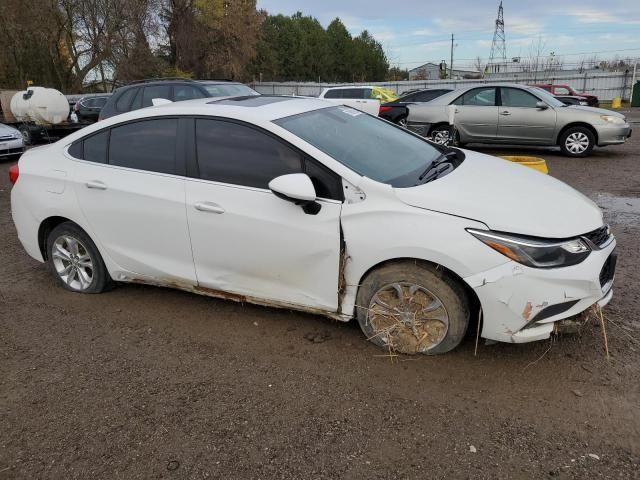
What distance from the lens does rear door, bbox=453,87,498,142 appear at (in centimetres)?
1102

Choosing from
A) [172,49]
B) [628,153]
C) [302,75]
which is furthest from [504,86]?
[302,75]

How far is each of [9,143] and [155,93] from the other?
514cm

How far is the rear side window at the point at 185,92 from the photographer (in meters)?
9.12

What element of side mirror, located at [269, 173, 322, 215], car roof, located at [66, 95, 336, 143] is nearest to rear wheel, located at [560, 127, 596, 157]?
car roof, located at [66, 95, 336, 143]

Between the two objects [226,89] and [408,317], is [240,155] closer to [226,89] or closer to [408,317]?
[408,317]

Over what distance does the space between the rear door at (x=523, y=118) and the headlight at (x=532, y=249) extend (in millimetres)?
8744

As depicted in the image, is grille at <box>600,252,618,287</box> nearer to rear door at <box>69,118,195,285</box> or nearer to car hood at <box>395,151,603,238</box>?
car hood at <box>395,151,603,238</box>

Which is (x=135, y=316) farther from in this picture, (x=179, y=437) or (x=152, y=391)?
(x=179, y=437)

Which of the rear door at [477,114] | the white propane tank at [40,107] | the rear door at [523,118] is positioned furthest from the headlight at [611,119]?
the white propane tank at [40,107]

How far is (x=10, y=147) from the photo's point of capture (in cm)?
1225

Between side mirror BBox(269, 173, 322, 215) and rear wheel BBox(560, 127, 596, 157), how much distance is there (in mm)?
9327

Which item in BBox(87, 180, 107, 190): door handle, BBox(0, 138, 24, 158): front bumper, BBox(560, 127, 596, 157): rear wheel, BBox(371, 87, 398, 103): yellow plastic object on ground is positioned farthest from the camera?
BBox(371, 87, 398, 103): yellow plastic object on ground

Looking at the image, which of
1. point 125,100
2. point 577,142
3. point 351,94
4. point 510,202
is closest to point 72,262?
point 510,202

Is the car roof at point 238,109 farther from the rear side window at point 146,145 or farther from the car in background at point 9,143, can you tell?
the car in background at point 9,143
